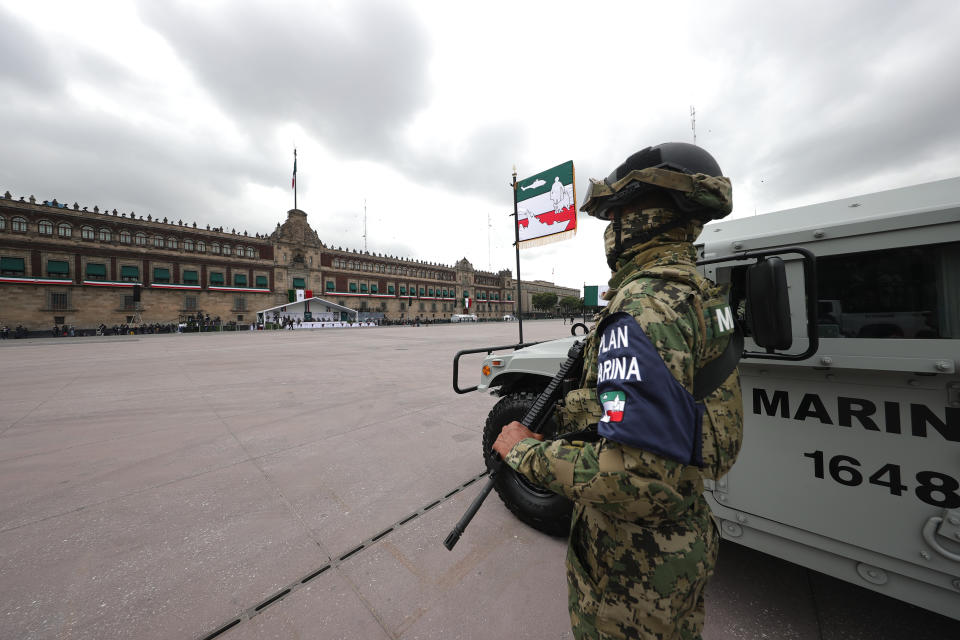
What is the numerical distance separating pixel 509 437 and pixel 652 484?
0.47m

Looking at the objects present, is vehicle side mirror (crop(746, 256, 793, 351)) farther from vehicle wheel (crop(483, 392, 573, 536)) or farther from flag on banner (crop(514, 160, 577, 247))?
flag on banner (crop(514, 160, 577, 247))

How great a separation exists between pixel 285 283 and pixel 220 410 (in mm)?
52132

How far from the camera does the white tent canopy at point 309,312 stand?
4747cm

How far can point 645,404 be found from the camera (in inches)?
32.9

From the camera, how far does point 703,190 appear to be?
3.71 feet

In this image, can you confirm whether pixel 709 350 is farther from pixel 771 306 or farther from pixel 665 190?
pixel 665 190

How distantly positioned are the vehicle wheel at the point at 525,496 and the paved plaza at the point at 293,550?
0.11 metres

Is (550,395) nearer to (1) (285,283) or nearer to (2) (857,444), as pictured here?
(2) (857,444)

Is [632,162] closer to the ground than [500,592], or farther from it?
farther from it

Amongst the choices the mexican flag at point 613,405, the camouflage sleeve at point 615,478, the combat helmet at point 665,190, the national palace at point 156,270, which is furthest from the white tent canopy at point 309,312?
the mexican flag at point 613,405

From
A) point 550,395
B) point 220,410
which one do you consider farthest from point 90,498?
point 550,395

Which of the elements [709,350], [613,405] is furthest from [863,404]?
[613,405]

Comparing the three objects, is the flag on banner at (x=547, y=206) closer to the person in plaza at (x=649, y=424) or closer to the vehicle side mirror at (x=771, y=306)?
the person in plaza at (x=649, y=424)

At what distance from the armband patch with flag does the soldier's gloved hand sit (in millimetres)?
364
